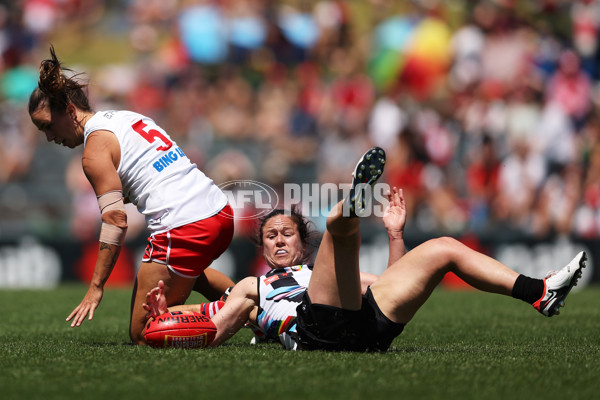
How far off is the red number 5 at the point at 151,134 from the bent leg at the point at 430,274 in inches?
71.3

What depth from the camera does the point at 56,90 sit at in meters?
5.55

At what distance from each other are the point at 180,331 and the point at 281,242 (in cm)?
107

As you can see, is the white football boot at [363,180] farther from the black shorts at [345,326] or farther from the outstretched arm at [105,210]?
A: the outstretched arm at [105,210]

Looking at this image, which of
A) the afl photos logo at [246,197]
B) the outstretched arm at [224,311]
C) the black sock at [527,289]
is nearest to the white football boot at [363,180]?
the black sock at [527,289]

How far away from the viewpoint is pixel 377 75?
639 inches

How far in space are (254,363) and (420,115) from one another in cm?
1054

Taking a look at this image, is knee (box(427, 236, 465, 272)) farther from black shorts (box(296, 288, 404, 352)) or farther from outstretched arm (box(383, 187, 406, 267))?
outstretched arm (box(383, 187, 406, 267))

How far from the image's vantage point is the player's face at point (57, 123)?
5.63 m

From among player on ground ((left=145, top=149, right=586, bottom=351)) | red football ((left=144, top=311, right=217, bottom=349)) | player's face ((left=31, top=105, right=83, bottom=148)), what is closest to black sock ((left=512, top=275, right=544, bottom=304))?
player on ground ((left=145, top=149, right=586, bottom=351))

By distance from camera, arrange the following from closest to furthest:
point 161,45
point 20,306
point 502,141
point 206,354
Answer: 1. point 206,354
2. point 20,306
3. point 502,141
4. point 161,45

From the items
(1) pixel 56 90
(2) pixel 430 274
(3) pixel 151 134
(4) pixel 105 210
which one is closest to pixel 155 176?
(3) pixel 151 134

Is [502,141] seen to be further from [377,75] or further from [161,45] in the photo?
[161,45]

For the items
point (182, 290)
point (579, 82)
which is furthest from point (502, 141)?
point (182, 290)

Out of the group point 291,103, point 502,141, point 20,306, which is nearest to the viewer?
point 20,306
